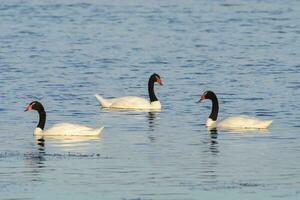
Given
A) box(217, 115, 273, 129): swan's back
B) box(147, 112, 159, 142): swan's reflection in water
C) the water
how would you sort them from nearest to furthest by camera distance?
the water, box(147, 112, 159, 142): swan's reflection in water, box(217, 115, 273, 129): swan's back

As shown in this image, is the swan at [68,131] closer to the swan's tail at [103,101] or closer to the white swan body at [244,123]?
the white swan body at [244,123]

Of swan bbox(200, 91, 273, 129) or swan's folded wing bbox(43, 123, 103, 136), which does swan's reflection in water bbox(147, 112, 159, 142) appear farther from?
swan bbox(200, 91, 273, 129)

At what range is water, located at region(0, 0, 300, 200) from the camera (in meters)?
18.2

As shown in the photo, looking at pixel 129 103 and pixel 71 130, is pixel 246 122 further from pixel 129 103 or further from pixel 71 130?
pixel 129 103

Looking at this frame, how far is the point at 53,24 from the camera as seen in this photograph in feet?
164

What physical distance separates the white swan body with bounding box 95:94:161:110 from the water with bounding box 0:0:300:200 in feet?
0.77

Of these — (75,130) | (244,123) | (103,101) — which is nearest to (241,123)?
(244,123)

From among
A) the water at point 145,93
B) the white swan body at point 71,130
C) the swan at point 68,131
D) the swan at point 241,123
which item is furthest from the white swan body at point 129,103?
the white swan body at point 71,130

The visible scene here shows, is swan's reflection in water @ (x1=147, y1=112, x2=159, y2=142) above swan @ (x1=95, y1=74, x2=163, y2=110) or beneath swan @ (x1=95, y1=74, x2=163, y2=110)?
beneath

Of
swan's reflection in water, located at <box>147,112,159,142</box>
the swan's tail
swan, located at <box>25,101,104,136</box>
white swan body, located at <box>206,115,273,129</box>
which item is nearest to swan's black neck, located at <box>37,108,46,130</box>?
swan, located at <box>25,101,104,136</box>

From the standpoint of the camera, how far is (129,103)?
28.5 m

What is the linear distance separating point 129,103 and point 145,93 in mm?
3990

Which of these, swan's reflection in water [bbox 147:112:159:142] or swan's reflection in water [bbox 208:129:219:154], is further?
swan's reflection in water [bbox 147:112:159:142]

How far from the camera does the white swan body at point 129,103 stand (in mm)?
28469
